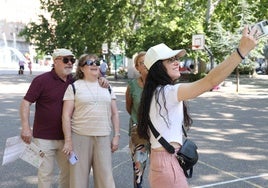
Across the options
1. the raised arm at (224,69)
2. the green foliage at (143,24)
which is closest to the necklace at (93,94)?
the raised arm at (224,69)

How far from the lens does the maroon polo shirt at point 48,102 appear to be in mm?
4504

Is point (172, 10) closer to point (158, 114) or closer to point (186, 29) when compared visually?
point (186, 29)

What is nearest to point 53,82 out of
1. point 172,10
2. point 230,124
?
point 230,124

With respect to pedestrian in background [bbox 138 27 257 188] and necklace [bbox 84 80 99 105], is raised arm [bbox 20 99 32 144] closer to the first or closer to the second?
necklace [bbox 84 80 99 105]

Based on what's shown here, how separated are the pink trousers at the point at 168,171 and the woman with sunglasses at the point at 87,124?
148 centimetres

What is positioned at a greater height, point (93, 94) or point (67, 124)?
point (93, 94)

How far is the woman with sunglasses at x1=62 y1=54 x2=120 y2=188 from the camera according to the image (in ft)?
14.1

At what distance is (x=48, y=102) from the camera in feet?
14.9

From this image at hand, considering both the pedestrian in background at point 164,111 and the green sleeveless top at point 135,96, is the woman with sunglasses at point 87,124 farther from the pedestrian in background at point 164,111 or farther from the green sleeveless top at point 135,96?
the pedestrian in background at point 164,111

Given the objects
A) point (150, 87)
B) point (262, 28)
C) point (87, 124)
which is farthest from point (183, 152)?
point (87, 124)

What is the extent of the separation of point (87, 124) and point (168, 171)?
5.21 ft

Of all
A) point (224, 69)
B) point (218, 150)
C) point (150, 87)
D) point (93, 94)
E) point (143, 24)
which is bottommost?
point (218, 150)

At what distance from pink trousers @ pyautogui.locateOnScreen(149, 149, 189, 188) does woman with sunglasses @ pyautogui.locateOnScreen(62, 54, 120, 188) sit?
148 centimetres

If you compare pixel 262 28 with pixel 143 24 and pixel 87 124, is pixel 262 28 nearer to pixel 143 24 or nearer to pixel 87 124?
pixel 87 124
